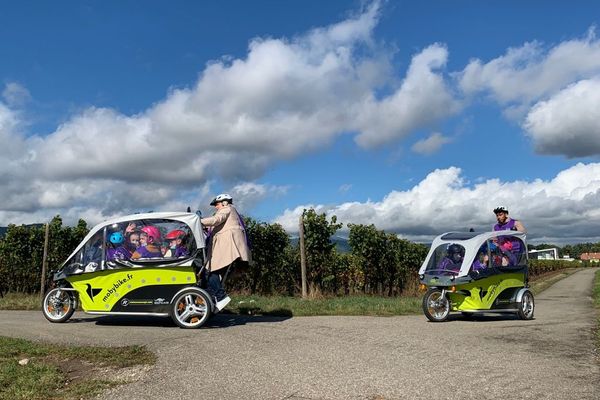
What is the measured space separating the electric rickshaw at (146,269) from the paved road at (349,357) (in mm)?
384

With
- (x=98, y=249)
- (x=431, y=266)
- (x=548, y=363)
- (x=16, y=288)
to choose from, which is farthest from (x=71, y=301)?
(x=16, y=288)

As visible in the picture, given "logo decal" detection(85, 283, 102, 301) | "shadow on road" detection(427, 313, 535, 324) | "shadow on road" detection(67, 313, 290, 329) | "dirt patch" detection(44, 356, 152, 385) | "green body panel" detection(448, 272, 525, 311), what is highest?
"logo decal" detection(85, 283, 102, 301)

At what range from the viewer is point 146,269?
8.87m

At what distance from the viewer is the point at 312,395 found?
4.58 meters

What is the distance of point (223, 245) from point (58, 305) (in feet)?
10.5

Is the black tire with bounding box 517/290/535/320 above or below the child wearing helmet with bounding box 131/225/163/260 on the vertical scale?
below

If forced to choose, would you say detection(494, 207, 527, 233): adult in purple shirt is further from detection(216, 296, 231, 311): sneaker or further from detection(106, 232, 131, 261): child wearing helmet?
detection(106, 232, 131, 261): child wearing helmet

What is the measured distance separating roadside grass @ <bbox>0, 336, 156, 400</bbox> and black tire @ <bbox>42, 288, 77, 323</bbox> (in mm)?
2320

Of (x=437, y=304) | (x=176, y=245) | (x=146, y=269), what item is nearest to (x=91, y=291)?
(x=146, y=269)

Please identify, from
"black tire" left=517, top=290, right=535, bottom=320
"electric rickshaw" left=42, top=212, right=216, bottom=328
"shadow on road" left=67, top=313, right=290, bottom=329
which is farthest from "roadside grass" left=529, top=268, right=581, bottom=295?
"electric rickshaw" left=42, top=212, right=216, bottom=328

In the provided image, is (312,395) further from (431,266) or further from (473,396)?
(431,266)

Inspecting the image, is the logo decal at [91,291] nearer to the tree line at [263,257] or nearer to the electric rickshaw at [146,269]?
the electric rickshaw at [146,269]

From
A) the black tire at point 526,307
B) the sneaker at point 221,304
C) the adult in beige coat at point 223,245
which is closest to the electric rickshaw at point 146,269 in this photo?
the sneaker at point 221,304

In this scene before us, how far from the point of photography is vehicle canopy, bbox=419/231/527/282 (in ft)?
33.4
